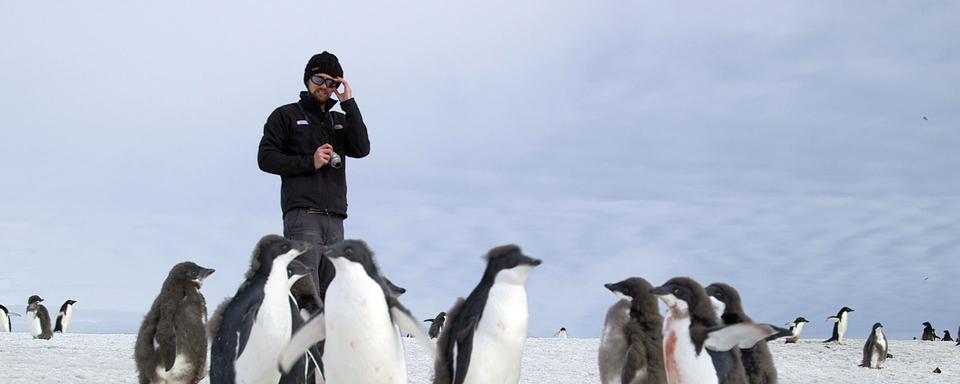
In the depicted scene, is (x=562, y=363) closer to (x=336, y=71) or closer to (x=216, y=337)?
(x=336, y=71)

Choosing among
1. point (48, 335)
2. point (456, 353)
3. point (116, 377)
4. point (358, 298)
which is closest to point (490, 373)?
point (456, 353)

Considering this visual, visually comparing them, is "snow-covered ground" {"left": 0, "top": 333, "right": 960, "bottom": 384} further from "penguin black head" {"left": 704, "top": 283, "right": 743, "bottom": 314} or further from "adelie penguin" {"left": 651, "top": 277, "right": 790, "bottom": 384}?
"adelie penguin" {"left": 651, "top": 277, "right": 790, "bottom": 384}

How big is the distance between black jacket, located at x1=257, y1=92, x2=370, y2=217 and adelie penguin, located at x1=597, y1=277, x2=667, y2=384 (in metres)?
2.05

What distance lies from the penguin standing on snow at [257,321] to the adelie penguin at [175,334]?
104 centimetres

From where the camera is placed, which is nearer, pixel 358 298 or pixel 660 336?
pixel 358 298

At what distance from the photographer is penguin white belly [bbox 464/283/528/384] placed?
5.16 meters

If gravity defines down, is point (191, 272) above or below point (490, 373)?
above

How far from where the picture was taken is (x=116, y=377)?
8.39 meters

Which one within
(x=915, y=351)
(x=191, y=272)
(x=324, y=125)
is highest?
(x=324, y=125)

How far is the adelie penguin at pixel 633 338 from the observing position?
6.00 metres

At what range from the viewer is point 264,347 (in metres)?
5.04

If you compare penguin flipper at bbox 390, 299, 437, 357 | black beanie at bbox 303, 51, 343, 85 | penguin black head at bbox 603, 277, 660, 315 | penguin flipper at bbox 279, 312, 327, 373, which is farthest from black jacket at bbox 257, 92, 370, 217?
penguin black head at bbox 603, 277, 660, 315

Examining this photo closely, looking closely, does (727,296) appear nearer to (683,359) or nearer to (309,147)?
(683,359)

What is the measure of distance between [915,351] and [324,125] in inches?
566
